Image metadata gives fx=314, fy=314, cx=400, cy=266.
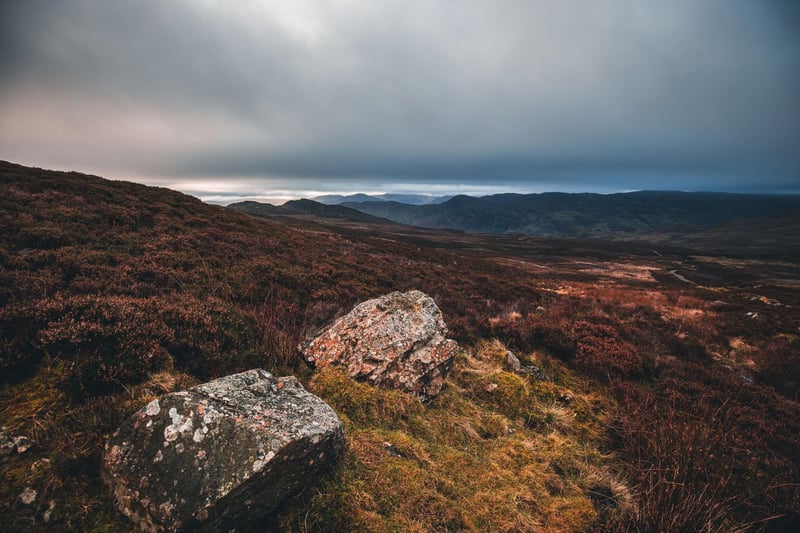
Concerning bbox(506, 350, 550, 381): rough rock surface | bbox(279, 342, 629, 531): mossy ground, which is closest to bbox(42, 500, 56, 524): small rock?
bbox(279, 342, 629, 531): mossy ground

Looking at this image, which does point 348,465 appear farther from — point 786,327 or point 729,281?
point 729,281

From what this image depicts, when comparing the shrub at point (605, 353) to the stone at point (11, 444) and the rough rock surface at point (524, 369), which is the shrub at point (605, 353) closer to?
the rough rock surface at point (524, 369)

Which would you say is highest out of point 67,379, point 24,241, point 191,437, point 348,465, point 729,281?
point 24,241

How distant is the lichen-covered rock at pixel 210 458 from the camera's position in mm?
2816

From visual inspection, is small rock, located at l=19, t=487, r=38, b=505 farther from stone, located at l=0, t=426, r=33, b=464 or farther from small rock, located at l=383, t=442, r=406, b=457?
small rock, located at l=383, t=442, r=406, b=457

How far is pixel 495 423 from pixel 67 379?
6.48m

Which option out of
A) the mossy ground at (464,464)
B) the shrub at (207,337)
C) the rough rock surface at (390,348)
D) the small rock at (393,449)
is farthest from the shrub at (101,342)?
the small rock at (393,449)

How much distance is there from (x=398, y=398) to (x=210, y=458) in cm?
315

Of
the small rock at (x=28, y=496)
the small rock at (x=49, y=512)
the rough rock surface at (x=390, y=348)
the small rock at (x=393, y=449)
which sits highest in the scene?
the small rock at (x=28, y=496)

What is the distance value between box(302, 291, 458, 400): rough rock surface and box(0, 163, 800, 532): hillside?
364 millimetres

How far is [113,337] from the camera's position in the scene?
451 cm

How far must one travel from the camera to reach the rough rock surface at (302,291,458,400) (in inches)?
240

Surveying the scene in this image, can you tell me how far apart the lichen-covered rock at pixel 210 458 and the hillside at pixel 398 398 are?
246 mm

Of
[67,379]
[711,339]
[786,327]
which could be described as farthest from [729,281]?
[67,379]
